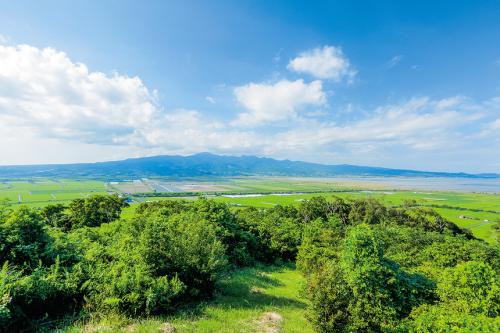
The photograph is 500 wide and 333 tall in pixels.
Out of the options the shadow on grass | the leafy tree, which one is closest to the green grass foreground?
the shadow on grass

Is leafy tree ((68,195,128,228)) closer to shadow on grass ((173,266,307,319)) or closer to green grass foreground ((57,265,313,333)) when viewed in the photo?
shadow on grass ((173,266,307,319))

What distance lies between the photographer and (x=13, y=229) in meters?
11.0

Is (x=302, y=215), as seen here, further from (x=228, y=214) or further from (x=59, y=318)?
(x=59, y=318)

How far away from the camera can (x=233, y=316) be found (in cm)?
1173

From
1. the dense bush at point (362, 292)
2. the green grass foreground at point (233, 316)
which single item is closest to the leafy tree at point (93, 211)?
the green grass foreground at point (233, 316)

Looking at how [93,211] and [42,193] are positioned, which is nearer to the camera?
[93,211]

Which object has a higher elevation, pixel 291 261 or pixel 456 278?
pixel 456 278

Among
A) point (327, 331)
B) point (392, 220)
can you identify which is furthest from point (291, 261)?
point (392, 220)

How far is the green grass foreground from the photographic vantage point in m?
9.45

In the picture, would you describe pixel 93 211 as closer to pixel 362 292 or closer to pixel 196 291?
pixel 196 291

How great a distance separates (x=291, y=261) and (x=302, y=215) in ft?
68.7

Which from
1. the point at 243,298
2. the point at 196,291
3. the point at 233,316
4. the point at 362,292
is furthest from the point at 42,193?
the point at 362,292

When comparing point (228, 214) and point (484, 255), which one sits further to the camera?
point (228, 214)

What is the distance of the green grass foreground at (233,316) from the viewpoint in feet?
31.0
